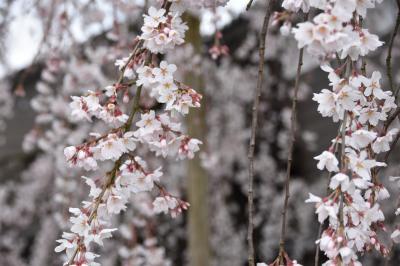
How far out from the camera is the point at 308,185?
479cm

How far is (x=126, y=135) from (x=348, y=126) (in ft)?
1.46

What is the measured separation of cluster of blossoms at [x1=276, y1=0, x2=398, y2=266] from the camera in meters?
1.02

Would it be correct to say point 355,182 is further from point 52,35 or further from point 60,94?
point 60,94

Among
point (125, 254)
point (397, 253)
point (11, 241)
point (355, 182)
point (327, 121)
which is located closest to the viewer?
point (355, 182)

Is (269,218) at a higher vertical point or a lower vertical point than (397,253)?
higher

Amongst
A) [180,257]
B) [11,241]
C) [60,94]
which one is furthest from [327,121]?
[11,241]

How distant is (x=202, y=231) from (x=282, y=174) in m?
1.40

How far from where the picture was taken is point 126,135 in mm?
1294

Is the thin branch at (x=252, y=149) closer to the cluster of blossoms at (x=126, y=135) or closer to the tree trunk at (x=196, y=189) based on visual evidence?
the cluster of blossoms at (x=126, y=135)

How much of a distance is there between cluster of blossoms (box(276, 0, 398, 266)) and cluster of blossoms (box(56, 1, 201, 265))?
274mm

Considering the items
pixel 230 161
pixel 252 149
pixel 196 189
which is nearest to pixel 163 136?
pixel 252 149

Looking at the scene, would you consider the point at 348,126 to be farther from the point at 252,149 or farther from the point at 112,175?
the point at 112,175

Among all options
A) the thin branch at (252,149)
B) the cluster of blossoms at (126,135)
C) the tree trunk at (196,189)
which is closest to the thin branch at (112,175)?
the cluster of blossoms at (126,135)

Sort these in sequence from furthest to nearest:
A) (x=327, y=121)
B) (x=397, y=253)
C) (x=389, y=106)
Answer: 1. (x=327, y=121)
2. (x=397, y=253)
3. (x=389, y=106)
